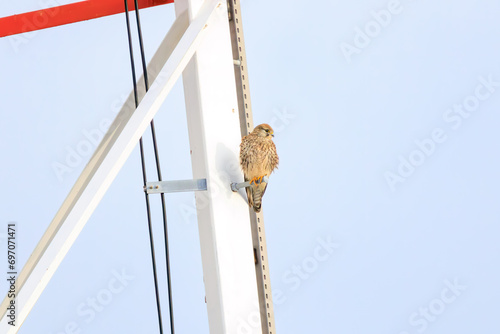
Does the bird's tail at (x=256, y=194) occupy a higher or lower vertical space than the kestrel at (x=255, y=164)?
lower

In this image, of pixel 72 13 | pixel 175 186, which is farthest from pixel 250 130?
pixel 72 13

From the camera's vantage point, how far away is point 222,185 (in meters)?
1.58

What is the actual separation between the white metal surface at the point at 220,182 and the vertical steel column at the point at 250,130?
0.04 m

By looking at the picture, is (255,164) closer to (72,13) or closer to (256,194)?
A: (256,194)

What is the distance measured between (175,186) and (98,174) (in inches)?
11.3

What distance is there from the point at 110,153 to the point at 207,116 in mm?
309

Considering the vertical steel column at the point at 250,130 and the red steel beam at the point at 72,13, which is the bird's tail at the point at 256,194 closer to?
the vertical steel column at the point at 250,130

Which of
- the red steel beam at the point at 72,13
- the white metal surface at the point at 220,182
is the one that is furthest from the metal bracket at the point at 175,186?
the red steel beam at the point at 72,13

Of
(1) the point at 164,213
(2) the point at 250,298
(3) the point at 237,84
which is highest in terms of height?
(3) the point at 237,84

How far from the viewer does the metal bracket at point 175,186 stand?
1.55 meters

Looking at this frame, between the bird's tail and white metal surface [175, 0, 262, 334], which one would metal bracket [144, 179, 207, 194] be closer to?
white metal surface [175, 0, 262, 334]

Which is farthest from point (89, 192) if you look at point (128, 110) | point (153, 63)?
point (153, 63)

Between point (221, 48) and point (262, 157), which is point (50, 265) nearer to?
point (262, 157)

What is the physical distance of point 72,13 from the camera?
6.35 feet
